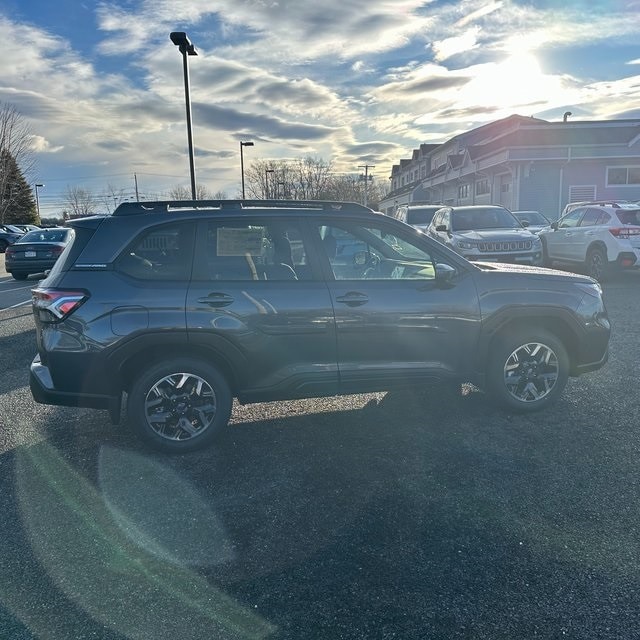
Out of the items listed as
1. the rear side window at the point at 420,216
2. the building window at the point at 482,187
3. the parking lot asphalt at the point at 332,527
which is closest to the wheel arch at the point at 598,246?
the rear side window at the point at 420,216

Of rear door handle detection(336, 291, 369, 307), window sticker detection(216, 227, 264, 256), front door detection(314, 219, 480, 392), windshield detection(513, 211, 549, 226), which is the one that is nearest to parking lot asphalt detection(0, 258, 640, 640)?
front door detection(314, 219, 480, 392)

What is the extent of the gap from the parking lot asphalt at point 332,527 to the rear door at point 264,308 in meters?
0.58

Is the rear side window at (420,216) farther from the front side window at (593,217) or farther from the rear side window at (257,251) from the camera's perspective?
the rear side window at (257,251)

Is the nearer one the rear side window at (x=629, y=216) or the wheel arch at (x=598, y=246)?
the rear side window at (x=629, y=216)

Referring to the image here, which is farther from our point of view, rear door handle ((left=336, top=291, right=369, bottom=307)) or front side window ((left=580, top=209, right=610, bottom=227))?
front side window ((left=580, top=209, right=610, bottom=227))

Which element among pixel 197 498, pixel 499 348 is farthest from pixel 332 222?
pixel 197 498

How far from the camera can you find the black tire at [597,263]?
38.9 feet

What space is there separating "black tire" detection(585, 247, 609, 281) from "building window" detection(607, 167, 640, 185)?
14570 mm

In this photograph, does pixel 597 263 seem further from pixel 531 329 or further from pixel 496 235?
pixel 531 329

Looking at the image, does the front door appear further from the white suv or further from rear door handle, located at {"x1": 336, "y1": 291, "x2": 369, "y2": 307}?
the white suv

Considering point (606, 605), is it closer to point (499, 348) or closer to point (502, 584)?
point (502, 584)

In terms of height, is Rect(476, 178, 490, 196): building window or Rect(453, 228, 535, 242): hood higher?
Rect(476, 178, 490, 196): building window

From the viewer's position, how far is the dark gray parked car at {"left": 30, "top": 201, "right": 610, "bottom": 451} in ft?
12.3

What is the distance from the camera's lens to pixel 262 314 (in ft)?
12.7
